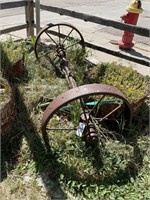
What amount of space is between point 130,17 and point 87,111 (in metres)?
2.98

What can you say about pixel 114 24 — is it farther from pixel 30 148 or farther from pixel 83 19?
pixel 30 148

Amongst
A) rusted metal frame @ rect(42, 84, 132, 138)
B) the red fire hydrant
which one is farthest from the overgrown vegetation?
the red fire hydrant

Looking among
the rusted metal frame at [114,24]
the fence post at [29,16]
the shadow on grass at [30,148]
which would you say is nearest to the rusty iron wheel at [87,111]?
the shadow on grass at [30,148]

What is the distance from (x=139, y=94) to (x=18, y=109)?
1457mm

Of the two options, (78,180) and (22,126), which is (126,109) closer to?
(78,180)

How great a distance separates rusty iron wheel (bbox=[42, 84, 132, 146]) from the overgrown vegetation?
0.58ft

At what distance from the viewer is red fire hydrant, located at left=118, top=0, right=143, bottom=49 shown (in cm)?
517

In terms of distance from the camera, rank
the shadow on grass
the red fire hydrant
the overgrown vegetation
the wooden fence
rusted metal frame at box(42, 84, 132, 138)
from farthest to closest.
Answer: the red fire hydrant < the wooden fence < the shadow on grass < the overgrown vegetation < rusted metal frame at box(42, 84, 132, 138)

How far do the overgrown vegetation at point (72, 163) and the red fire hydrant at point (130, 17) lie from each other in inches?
82.8

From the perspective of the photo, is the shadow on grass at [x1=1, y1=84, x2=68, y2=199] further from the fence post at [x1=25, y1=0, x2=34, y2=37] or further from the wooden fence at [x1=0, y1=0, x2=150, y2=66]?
the fence post at [x1=25, y1=0, x2=34, y2=37]

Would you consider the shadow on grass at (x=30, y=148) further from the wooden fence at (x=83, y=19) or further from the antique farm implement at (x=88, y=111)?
the wooden fence at (x=83, y=19)

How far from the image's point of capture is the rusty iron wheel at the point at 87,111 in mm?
2518

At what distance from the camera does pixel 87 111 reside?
2998mm

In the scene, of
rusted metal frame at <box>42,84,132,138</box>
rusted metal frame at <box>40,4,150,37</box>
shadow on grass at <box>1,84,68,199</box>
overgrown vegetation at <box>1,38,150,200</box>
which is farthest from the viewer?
rusted metal frame at <box>40,4,150,37</box>
